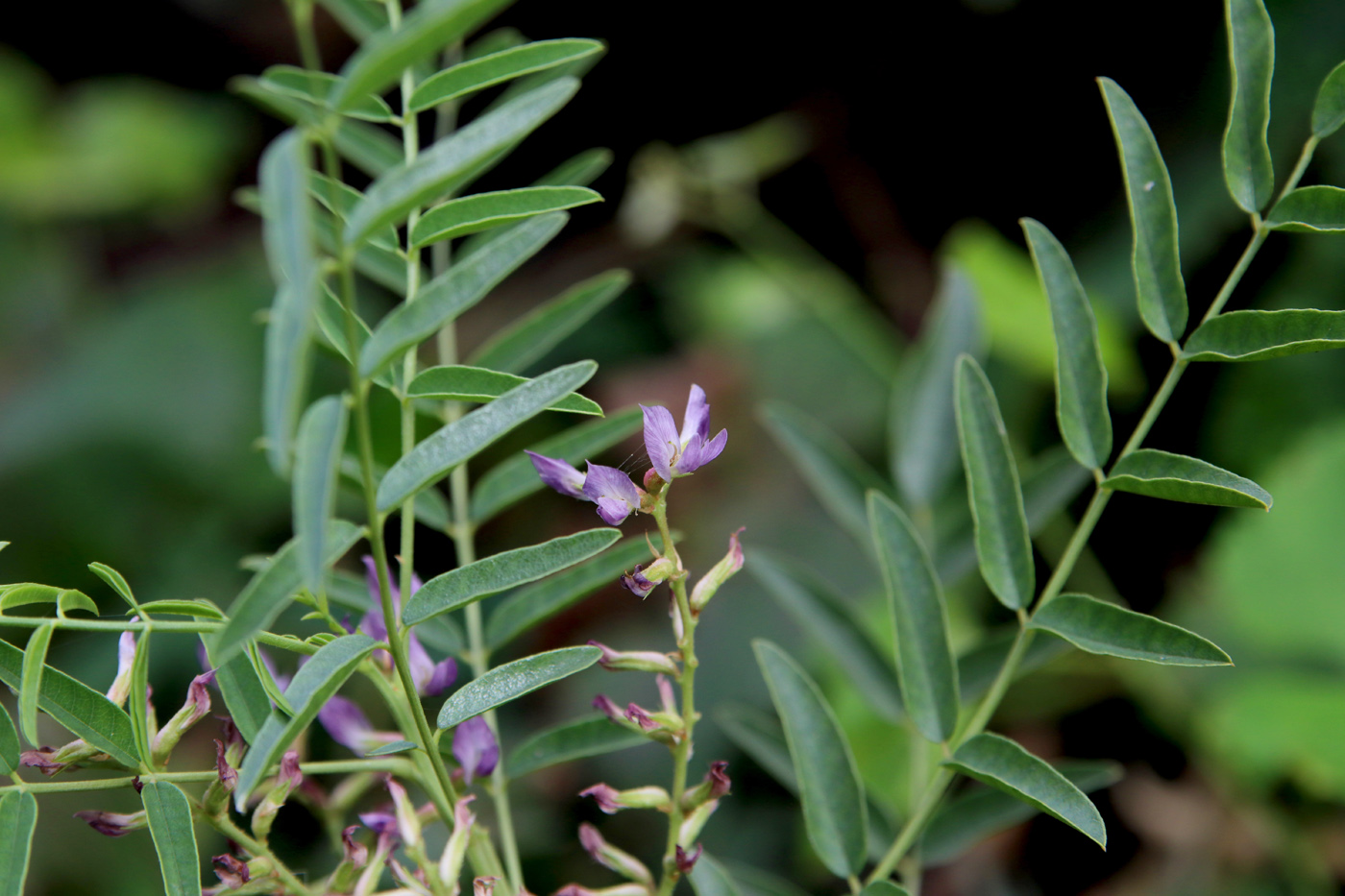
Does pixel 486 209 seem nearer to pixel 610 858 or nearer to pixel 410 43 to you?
pixel 410 43

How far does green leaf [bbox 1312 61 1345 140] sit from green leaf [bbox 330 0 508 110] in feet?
1.09

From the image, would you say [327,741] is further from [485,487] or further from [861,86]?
[861,86]

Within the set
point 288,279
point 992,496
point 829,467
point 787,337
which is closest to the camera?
point 288,279

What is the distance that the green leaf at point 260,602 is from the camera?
0.91 ft

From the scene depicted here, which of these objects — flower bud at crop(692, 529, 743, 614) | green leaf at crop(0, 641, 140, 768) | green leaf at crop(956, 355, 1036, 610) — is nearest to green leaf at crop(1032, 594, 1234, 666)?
green leaf at crop(956, 355, 1036, 610)

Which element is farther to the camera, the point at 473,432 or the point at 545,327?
the point at 545,327

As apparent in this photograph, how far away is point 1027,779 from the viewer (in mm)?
401

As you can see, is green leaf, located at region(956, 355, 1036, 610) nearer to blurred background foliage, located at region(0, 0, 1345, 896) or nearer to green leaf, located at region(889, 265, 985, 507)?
green leaf, located at region(889, 265, 985, 507)

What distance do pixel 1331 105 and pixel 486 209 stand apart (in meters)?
0.33

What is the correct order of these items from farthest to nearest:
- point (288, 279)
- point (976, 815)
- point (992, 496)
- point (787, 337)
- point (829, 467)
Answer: point (787, 337) < point (829, 467) < point (976, 815) < point (992, 496) < point (288, 279)

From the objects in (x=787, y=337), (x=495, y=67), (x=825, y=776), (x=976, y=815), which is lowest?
(x=787, y=337)

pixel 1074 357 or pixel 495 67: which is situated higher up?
pixel 495 67

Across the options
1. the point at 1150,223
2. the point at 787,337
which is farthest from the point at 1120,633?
the point at 787,337

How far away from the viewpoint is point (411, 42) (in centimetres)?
27
